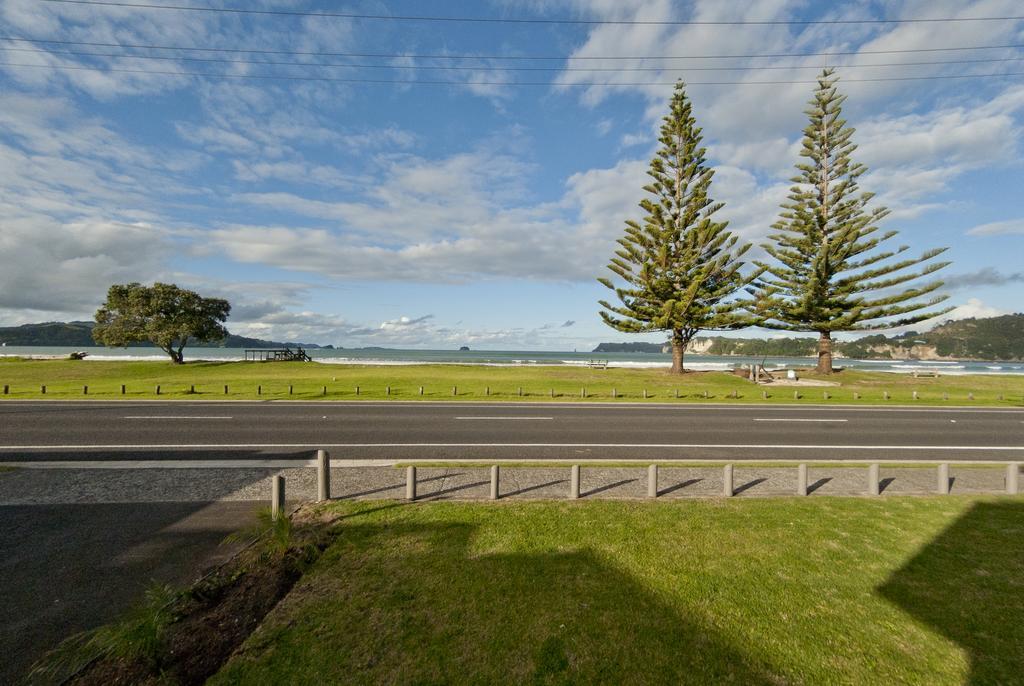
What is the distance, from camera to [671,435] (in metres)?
13.0

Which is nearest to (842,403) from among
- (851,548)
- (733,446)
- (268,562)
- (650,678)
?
(733,446)

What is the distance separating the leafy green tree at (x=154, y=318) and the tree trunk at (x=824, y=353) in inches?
2287

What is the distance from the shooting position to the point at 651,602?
4.23 metres

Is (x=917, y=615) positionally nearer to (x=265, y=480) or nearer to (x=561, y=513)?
(x=561, y=513)

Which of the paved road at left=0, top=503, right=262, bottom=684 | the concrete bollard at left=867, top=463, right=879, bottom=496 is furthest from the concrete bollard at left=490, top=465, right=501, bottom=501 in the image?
the concrete bollard at left=867, top=463, right=879, bottom=496

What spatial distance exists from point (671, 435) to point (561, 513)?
306 inches

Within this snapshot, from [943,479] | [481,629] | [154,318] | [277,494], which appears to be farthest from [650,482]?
[154,318]

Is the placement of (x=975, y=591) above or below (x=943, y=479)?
below

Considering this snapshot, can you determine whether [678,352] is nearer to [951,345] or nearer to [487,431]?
[487,431]

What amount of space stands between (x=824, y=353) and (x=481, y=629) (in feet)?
134

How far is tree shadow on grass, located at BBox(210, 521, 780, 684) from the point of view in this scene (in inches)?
131

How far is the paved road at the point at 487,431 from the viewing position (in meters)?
10.7

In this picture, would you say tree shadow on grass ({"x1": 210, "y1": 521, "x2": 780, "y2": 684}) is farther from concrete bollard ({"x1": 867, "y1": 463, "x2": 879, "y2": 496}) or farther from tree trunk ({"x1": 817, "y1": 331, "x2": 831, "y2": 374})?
tree trunk ({"x1": 817, "y1": 331, "x2": 831, "y2": 374})

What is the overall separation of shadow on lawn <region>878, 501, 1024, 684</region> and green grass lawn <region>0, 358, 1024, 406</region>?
16.0 meters
